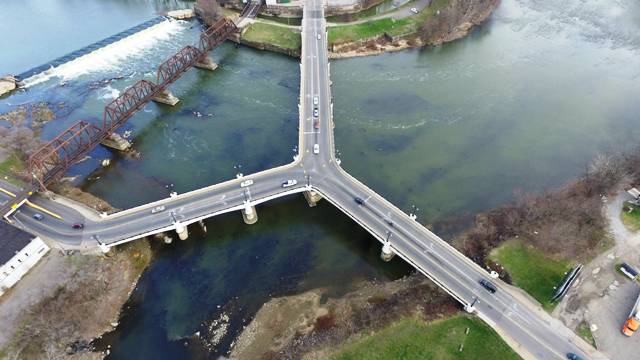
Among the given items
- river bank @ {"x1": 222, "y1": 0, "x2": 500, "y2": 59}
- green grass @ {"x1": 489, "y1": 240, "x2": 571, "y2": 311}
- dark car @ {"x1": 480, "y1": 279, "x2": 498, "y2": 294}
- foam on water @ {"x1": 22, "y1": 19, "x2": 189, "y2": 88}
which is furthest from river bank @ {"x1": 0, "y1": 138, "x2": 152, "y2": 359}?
river bank @ {"x1": 222, "y1": 0, "x2": 500, "y2": 59}

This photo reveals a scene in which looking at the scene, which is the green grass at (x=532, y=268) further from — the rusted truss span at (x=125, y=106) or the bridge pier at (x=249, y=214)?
the rusted truss span at (x=125, y=106)

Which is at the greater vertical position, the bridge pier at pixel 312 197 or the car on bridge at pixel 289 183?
→ the car on bridge at pixel 289 183

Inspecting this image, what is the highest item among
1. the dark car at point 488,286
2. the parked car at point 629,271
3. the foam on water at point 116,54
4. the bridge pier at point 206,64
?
the foam on water at point 116,54

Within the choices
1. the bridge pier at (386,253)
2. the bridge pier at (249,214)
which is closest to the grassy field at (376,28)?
the bridge pier at (249,214)

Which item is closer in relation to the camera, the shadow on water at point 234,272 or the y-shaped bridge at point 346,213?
the y-shaped bridge at point 346,213

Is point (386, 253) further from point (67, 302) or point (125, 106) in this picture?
point (125, 106)

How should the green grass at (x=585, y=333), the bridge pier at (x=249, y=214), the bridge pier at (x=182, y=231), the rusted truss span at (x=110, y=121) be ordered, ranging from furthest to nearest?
the rusted truss span at (x=110, y=121) → the bridge pier at (x=249, y=214) → the bridge pier at (x=182, y=231) → the green grass at (x=585, y=333)

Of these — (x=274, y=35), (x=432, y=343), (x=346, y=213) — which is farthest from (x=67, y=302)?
(x=274, y=35)
